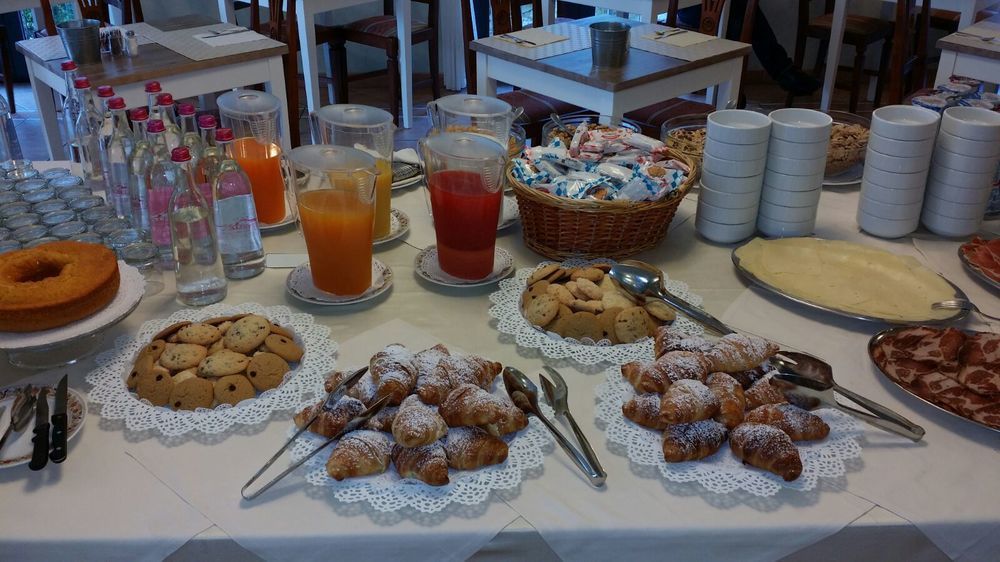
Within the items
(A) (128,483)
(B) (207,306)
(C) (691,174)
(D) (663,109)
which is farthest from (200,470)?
(D) (663,109)

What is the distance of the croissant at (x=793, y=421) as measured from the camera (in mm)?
851

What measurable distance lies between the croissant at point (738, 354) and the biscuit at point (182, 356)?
1.86ft

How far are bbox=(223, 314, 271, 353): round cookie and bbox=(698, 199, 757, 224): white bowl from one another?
679mm

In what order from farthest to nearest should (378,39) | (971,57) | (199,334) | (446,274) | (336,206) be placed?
(378,39)
(971,57)
(446,274)
(336,206)
(199,334)

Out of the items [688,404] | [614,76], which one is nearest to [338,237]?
[688,404]

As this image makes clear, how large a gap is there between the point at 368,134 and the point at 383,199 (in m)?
0.10

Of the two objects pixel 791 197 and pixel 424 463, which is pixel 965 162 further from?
pixel 424 463

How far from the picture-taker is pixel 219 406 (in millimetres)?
904

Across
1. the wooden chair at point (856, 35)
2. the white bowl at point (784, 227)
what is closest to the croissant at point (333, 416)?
the white bowl at point (784, 227)

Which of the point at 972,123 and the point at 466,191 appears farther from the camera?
the point at 972,123

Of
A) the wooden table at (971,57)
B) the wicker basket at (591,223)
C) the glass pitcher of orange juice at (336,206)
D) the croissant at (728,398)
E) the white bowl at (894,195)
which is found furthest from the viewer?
the wooden table at (971,57)

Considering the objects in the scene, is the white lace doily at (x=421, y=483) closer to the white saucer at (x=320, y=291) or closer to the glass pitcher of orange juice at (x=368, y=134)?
the white saucer at (x=320, y=291)

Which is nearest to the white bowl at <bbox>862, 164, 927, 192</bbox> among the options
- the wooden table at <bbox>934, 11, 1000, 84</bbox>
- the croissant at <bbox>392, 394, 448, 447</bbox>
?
the croissant at <bbox>392, 394, 448, 447</bbox>

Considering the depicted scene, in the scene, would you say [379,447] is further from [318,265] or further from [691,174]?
[691,174]
